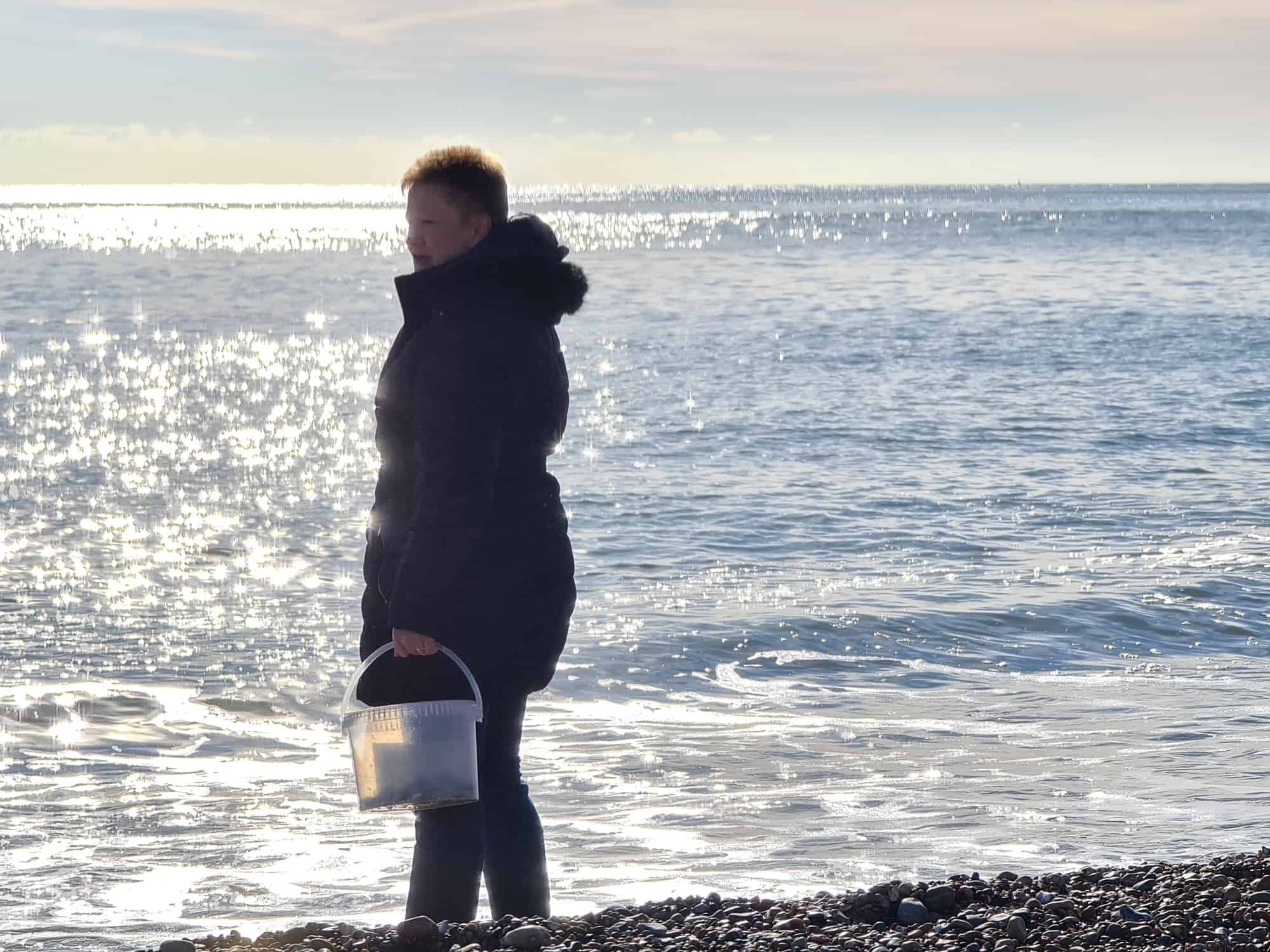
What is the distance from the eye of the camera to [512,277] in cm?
369

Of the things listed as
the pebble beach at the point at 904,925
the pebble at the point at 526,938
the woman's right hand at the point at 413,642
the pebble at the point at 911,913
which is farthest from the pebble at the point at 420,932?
the pebble at the point at 911,913

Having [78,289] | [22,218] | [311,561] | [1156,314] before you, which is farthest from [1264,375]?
[22,218]

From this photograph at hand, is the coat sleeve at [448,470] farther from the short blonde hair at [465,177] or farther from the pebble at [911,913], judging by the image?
the pebble at [911,913]

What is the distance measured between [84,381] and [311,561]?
13.3 meters

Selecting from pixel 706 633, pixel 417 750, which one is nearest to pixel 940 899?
pixel 417 750

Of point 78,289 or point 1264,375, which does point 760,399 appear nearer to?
point 1264,375

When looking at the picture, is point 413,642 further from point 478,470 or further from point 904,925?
point 904,925

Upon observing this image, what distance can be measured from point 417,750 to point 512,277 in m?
1.17

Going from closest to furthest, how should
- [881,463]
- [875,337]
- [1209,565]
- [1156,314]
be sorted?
[1209,565]
[881,463]
[875,337]
[1156,314]

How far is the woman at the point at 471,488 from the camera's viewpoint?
359 centimetres

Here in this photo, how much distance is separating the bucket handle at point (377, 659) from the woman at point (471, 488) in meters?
0.02

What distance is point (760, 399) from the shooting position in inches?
810

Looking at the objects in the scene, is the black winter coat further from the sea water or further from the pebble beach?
the sea water

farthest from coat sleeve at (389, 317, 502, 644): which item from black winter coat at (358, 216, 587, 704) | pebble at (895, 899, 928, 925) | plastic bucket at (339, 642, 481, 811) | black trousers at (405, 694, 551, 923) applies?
pebble at (895, 899, 928, 925)
